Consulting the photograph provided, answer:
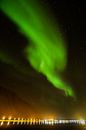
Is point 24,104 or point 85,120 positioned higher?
point 24,104

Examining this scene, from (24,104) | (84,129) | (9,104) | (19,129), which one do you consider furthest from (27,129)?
(24,104)

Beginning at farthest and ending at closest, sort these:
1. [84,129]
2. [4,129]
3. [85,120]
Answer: [85,120] < [84,129] < [4,129]

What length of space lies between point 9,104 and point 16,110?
4429 millimetres

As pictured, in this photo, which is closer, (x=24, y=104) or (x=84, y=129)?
(x=84, y=129)

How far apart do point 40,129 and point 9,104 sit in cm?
5454

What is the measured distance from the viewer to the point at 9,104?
9081 centimetres

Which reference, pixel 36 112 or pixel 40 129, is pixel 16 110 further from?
pixel 40 129

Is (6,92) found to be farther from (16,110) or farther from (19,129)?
(19,129)

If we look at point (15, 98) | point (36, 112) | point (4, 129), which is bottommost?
point (4, 129)

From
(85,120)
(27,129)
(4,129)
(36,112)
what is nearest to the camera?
(4,129)

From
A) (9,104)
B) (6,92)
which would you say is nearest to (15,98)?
(6,92)

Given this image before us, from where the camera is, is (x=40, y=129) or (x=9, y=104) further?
(x=9, y=104)

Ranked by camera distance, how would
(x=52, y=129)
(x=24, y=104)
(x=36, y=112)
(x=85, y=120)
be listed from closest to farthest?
1. (x=52, y=129)
2. (x=85, y=120)
3. (x=36, y=112)
4. (x=24, y=104)

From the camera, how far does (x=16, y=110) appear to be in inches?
3452
